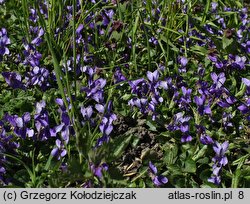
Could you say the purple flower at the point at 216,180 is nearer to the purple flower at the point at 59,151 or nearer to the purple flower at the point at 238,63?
the purple flower at the point at 59,151

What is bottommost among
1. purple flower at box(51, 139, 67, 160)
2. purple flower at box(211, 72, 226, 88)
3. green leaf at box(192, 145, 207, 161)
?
green leaf at box(192, 145, 207, 161)

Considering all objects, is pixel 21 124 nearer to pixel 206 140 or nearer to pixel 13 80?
pixel 13 80

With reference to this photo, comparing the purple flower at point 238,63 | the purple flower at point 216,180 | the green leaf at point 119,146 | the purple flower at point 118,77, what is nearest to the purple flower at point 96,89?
the purple flower at point 118,77

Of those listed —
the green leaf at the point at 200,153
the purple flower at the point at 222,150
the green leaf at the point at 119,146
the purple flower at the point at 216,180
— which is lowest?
the purple flower at the point at 216,180

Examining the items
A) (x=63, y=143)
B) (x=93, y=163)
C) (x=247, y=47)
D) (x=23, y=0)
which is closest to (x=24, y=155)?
(x=63, y=143)

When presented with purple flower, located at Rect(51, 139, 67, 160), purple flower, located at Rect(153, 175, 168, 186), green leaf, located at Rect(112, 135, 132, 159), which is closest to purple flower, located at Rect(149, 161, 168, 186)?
purple flower, located at Rect(153, 175, 168, 186)

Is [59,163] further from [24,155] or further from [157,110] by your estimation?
[157,110]

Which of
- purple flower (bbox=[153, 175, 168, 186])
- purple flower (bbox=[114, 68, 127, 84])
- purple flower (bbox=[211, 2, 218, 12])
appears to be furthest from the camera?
purple flower (bbox=[211, 2, 218, 12])

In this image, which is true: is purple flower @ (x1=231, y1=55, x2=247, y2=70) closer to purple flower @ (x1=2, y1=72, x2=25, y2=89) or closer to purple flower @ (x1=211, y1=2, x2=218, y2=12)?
purple flower @ (x1=211, y1=2, x2=218, y2=12)

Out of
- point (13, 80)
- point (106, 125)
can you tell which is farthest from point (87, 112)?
point (13, 80)

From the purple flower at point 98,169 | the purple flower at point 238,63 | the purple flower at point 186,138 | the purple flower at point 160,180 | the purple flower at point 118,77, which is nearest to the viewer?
the purple flower at point 98,169

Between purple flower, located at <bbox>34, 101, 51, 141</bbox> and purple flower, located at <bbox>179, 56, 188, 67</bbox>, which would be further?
purple flower, located at <bbox>179, 56, 188, 67</bbox>

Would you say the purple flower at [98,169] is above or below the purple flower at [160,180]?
above
